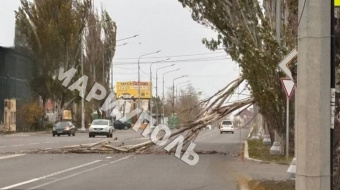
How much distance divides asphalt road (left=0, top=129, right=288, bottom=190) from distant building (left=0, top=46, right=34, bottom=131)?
39841 millimetres

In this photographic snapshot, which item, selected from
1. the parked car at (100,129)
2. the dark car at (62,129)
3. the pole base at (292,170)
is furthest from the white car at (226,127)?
the pole base at (292,170)

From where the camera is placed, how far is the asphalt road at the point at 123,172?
14797 mm

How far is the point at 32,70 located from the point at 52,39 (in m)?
5.28

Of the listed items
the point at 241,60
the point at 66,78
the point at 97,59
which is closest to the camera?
the point at 241,60

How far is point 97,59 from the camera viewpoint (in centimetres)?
7662

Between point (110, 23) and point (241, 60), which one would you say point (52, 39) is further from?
point (241, 60)

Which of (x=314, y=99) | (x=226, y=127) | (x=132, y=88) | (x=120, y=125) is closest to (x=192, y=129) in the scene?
(x=314, y=99)

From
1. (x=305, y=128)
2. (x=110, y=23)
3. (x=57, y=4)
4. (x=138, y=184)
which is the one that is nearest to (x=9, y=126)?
(x=57, y=4)

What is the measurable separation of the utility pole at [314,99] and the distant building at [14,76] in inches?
2252

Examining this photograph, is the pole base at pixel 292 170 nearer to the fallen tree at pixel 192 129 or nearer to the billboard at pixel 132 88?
the fallen tree at pixel 192 129

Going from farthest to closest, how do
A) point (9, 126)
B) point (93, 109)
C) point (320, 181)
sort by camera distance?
point (93, 109), point (9, 126), point (320, 181)

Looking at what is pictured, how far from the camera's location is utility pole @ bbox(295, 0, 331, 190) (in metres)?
7.52

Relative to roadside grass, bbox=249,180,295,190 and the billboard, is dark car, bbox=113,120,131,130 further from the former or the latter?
roadside grass, bbox=249,180,295,190

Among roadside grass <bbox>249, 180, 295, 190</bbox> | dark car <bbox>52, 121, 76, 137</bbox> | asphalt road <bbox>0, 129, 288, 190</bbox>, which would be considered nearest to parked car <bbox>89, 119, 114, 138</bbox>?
dark car <bbox>52, 121, 76, 137</bbox>
